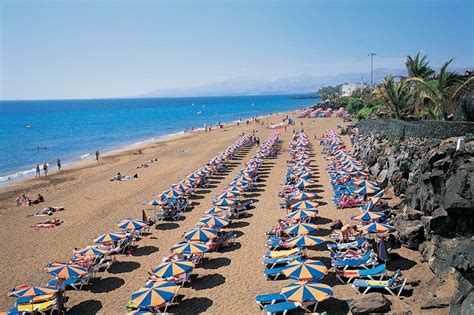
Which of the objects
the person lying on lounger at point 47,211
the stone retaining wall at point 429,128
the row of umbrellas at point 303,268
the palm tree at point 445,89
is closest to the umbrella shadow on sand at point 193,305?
the row of umbrellas at point 303,268

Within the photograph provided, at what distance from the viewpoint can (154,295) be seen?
1066cm

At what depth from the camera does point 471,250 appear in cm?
915

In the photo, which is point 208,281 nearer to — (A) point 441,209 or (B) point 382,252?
(B) point 382,252

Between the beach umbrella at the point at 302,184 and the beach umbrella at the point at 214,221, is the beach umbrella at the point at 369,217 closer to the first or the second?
the beach umbrella at the point at 214,221

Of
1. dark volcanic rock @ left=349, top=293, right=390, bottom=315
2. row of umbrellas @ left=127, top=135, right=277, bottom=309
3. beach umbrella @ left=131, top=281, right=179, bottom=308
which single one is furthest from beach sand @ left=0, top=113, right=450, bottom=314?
beach umbrella @ left=131, top=281, right=179, bottom=308

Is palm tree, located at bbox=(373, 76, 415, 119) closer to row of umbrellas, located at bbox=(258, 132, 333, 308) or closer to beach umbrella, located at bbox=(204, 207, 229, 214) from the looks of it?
row of umbrellas, located at bbox=(258, 132, 333, 308)

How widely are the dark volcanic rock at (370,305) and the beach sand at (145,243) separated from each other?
445 millimetres

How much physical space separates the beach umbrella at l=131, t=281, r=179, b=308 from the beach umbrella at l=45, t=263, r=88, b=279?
9.48 feet

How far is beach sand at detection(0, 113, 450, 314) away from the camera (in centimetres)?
1186

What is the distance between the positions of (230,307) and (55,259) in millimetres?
8185

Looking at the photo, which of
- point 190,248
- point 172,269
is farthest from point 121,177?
point 172,269

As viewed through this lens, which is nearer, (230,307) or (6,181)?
(230,307)

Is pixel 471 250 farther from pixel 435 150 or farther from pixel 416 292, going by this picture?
pixel 435 150

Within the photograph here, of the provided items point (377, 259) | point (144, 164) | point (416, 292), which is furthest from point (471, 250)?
point (144, 164)
